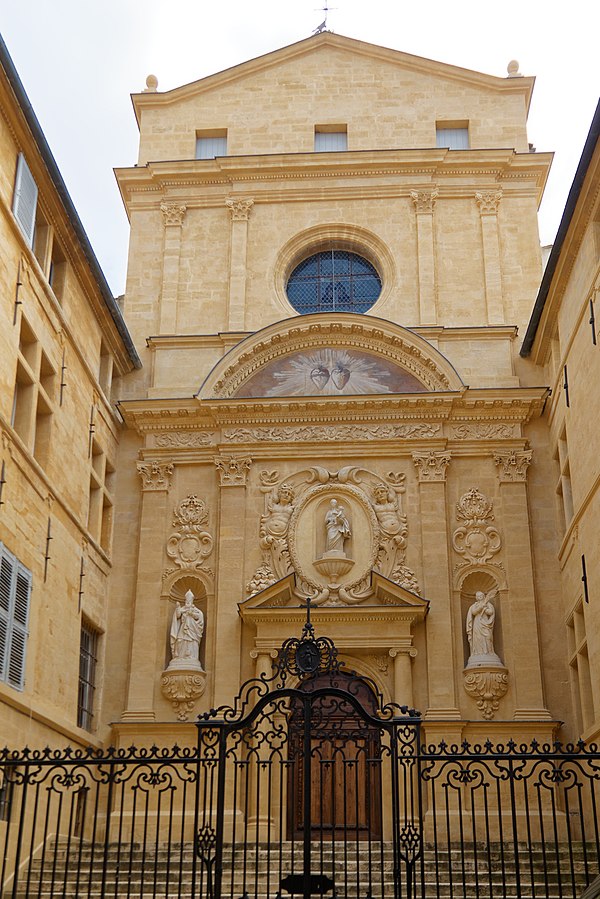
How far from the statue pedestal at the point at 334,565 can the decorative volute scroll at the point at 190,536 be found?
7.16ft

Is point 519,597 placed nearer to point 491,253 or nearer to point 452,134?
point 491,253

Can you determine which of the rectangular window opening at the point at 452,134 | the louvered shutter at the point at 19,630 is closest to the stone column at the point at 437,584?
the louvered shutter at the point at 19,630

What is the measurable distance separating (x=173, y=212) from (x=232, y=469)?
20.3ft

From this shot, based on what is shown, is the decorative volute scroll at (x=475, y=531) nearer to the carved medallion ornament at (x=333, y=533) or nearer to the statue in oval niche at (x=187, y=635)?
the carved medallion ornament at (x=333, y=533)

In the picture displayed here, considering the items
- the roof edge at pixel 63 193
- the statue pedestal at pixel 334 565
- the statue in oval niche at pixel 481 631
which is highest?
the roof edge at pixel 63 193

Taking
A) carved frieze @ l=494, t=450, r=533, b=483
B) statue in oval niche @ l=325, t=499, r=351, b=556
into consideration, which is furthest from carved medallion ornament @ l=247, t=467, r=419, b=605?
carved frieze @ l=494, t=450, r=533, b=483

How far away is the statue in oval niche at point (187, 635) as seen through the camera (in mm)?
19703

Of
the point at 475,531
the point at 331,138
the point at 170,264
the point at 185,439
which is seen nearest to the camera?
the point at 475,531

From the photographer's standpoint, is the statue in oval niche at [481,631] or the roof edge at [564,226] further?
the statue in oval niche at [481,631]

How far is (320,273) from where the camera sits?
23578 mm

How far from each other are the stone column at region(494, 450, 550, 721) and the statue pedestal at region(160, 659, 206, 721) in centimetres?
545

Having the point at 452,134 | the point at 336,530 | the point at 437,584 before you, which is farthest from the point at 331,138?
the point at 437,584

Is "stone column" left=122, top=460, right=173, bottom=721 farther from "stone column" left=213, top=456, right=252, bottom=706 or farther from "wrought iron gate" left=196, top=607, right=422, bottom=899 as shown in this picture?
"wrought iron gate" left=196, top=607, right=422, bottom=899

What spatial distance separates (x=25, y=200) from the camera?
16.4 metres
